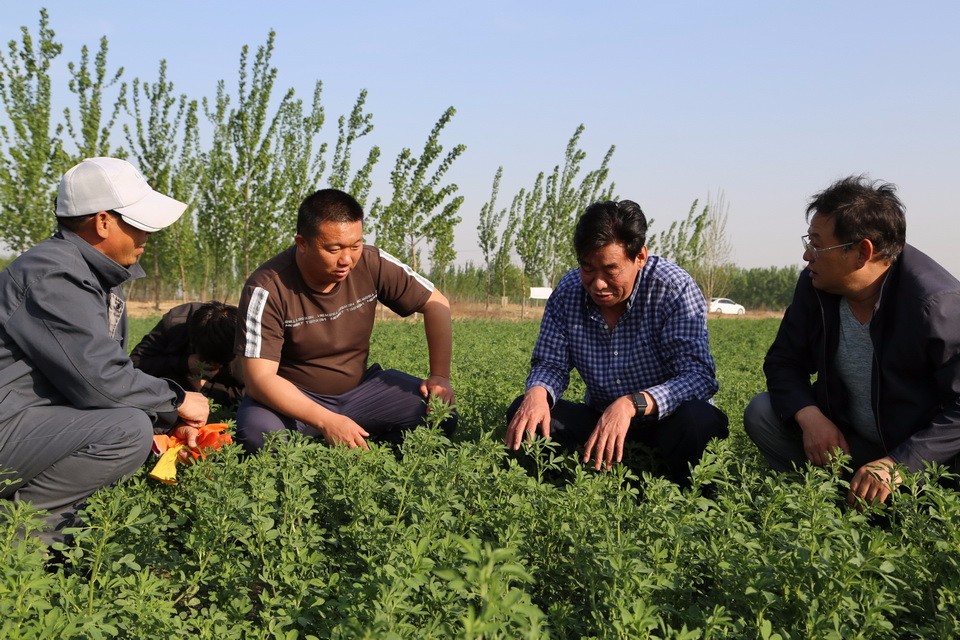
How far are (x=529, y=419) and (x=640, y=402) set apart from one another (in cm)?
53

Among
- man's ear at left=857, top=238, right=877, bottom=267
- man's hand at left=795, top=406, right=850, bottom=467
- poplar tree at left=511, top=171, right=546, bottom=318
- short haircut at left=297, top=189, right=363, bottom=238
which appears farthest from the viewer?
poplar tree at left=511, top=171, right=546, bottom=318

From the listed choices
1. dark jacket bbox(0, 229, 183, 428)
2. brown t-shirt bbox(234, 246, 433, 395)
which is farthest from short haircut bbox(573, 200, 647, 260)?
dark jacket bbox(0, 229, 183, 428)

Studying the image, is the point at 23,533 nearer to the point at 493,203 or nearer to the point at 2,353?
the point at 2,353

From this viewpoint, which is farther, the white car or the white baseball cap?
the white car

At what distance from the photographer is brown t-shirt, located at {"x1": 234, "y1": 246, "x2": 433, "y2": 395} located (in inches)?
163

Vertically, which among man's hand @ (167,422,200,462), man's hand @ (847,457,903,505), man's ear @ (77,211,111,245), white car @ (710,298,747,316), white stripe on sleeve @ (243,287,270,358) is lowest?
white car @ (710,298,747,316)

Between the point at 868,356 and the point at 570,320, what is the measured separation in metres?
1.48

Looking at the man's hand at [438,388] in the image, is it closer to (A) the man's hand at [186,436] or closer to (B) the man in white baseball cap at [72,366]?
(A) the man's hand at [186,436]

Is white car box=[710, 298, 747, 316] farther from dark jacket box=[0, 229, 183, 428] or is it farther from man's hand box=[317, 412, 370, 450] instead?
dark jacket box=[0, 229, 183, 428]

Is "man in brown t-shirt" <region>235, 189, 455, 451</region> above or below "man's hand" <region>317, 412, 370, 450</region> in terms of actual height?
above

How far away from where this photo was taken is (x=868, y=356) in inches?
143

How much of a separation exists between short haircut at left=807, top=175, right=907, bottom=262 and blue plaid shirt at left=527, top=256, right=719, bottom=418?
2.59ft

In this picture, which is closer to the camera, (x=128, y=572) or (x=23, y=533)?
(x=128, y=572)

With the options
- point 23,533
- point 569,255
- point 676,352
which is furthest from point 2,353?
point 569,255
